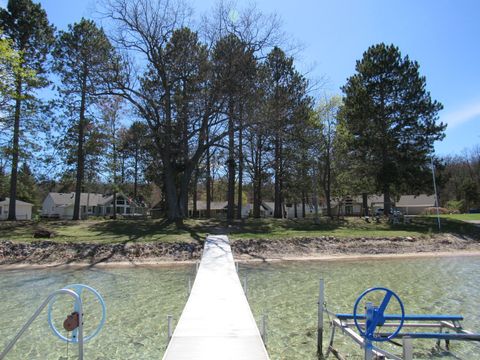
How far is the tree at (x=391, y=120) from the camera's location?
3077 cm

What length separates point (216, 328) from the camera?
5.82 meters

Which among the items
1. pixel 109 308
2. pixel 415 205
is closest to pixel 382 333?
pixel 109 308

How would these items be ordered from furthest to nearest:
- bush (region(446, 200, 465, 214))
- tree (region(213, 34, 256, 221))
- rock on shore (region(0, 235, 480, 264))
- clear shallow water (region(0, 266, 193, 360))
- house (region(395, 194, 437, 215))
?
1. house (region(395, 194, 437, 215))
2. bush (region(446, 200, 465, 214))
3. tree (region(213, 34, 256, 221))
4. rock on shore (region(0, 235, 480, 264))
5. clear shallow water (region(0, 266, 193, 360))

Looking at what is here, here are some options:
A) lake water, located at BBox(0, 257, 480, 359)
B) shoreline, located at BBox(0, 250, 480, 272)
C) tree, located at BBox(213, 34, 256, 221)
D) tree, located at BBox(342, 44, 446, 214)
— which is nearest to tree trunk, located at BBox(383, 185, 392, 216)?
tree, located at BBox(342, 44, 446, 214)

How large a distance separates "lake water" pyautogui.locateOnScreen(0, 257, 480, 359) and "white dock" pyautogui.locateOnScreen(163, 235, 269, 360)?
0.80 m

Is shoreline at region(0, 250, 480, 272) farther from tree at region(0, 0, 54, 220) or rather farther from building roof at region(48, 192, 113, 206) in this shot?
building roof at region(48, 192, 113, 206)

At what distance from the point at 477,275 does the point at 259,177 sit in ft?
77.9

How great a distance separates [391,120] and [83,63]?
2395cm

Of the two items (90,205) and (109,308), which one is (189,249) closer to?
(109,308)

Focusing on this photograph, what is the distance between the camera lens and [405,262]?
1731 centimetres

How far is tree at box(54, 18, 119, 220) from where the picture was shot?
24016mm

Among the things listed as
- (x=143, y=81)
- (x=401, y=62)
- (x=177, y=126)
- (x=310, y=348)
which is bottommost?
(x=310, y=348)

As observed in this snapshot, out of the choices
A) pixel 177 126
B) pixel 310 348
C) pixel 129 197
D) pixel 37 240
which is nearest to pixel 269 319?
pixel 310 348

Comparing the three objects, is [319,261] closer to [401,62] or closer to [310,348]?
[310,348]
